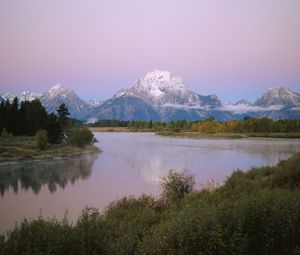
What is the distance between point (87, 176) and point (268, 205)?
113 feet

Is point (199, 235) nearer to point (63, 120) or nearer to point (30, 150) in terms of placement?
point (30, 150)

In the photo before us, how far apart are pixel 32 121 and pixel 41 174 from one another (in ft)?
125

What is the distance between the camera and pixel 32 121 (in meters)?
78.9

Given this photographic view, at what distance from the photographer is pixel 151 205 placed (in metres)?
17.5

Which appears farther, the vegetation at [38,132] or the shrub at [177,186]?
the vegetation at [38,132]

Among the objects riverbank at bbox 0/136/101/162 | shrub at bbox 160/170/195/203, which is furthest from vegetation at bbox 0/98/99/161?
shrub at bbox 160/170/195/203

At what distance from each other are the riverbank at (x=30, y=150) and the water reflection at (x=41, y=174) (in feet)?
13.4

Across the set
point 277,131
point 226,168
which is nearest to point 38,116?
point 226,168

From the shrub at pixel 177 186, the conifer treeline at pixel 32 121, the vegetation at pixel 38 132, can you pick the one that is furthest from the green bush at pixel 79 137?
the shrub at pixel 177 186

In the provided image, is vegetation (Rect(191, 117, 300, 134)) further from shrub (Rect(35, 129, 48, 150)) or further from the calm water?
the calm water

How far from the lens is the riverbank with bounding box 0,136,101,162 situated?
57447 mm

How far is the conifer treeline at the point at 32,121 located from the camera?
7444 centimetres

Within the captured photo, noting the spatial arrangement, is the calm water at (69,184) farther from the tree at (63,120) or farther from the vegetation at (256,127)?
the vegetation at (256,127)

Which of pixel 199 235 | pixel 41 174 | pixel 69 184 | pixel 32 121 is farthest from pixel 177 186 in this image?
pixel 32 121
